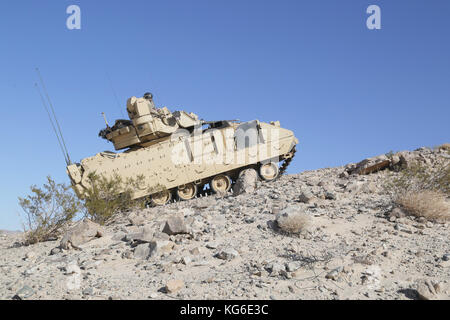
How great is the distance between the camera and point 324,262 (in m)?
5.49

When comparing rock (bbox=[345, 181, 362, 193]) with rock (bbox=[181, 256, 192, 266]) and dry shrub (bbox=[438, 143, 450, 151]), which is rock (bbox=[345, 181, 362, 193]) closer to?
rock (bbox=[181, 256, 192, 266])

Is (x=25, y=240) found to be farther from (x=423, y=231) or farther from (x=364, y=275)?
(x=423, y=231)

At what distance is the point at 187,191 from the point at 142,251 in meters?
9.38

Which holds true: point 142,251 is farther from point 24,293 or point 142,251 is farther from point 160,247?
point 24,293

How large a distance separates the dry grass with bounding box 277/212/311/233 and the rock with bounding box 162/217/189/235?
1811 millimetres

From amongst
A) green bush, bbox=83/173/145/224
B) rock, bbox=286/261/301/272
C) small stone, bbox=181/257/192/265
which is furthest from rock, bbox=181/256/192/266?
green bush, bbox=83/173/145/224

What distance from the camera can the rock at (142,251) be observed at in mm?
6361

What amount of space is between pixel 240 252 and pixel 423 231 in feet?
11.8

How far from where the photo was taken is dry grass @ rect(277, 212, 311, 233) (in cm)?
675

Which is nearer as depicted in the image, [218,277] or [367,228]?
[218,277]

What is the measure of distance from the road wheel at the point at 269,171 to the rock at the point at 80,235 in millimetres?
8779

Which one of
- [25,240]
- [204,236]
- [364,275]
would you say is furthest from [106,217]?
[364,275]

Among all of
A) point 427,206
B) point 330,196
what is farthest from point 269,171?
point 427,206

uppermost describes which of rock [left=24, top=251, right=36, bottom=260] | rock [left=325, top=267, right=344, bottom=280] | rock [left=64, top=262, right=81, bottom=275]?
rock [left=24, top=251, right=36, bottom=260]
